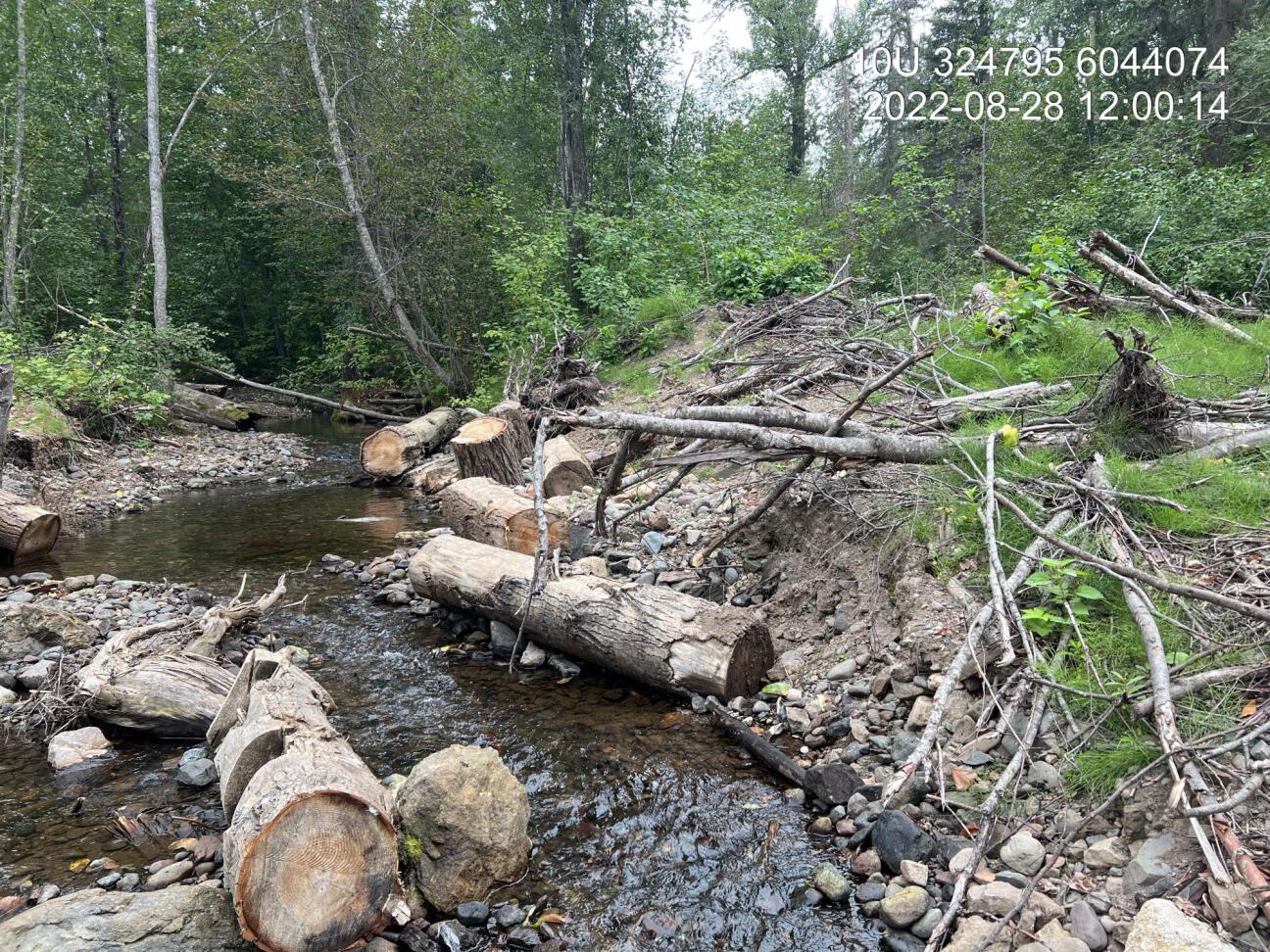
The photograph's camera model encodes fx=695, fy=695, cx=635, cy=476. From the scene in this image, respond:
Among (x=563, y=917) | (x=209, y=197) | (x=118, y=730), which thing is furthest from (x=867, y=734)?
(x=209, y=197)

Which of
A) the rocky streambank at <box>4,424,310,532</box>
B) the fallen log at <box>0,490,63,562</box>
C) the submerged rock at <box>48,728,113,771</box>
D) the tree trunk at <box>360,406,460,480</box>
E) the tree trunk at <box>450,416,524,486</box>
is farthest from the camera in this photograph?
the tree trunk at <box>360,406,460,480</box>

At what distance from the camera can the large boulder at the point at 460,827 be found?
8.63 feet

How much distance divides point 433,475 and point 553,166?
13.3 meters

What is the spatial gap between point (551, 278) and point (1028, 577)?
486 inches

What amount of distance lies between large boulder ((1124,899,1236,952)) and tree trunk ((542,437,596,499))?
19.3 ft

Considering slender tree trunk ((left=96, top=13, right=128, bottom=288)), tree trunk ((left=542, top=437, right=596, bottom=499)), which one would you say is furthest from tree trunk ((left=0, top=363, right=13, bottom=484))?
slender tree trunk ((left=96, top=13, right=128, bottom=288))

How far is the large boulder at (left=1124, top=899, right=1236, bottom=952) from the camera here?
183cm

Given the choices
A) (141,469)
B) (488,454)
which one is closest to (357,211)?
(141,469)

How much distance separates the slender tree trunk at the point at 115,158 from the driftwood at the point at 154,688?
2344cm

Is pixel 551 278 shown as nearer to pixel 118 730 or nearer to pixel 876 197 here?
pixel 876 197

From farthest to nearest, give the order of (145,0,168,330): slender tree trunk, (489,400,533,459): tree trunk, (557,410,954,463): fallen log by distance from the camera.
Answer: (145,0,168,330): slender tree trunk, (489,400,533,459): tree trunk, (557,410,954,463): fallen log

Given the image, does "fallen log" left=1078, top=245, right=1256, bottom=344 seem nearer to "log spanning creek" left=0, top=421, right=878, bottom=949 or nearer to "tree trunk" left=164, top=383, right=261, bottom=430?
"log spanning creek" left=0, top=421, right=878, bottom=949

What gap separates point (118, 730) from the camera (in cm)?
384

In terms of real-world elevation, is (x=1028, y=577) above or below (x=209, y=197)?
below
